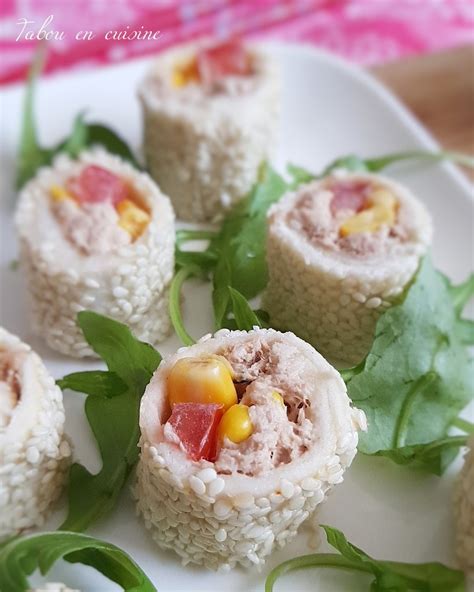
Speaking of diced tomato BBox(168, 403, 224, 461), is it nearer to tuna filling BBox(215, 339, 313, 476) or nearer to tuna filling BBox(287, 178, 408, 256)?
tuna filling BBox(215, 339, 313, 476)

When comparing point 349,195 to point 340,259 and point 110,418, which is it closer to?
point 340,259

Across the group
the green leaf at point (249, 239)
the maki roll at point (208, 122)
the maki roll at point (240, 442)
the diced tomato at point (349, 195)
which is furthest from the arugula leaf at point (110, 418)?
the maki roll at point (208, 122)

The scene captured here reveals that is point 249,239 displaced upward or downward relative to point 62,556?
upward

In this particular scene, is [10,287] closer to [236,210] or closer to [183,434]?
[236,210]

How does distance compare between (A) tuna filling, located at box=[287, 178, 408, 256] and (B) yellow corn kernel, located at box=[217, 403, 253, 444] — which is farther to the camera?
(A) tuna filling, located at box=[287, 178, 408, 256]

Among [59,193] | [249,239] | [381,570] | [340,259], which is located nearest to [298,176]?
[249,239]

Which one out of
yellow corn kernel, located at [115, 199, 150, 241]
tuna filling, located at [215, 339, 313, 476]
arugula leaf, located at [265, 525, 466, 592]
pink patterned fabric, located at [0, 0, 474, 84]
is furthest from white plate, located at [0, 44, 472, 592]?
pink patterned fabric, located at [0, 0, 474, 84]
